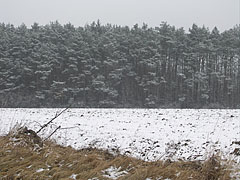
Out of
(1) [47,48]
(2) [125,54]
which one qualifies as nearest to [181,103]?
(2) [125,54]

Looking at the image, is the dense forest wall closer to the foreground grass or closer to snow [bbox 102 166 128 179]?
the foreground grass

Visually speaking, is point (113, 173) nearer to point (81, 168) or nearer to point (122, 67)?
point (81, 168)

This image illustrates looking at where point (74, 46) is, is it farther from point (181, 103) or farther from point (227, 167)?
point (227, 167)

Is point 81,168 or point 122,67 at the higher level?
point 122,67

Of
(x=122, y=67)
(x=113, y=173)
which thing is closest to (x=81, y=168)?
(x=113, y=173)

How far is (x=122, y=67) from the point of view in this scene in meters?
39.0

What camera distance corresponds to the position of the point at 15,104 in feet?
108

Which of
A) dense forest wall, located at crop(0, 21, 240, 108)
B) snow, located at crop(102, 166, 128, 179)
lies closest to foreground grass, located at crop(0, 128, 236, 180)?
snow, located at crop(102, 166, 128, 179)

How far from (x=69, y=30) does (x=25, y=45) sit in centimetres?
857

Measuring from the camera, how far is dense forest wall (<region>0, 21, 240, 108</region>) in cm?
3609

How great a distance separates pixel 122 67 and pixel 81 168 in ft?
118

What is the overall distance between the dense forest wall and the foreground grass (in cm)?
3147

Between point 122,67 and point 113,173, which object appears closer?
point 113,173

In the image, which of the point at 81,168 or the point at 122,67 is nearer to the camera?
the point at 81,168
